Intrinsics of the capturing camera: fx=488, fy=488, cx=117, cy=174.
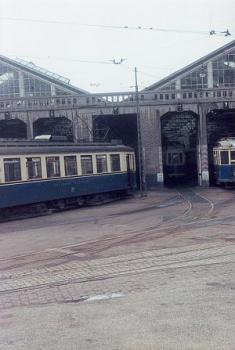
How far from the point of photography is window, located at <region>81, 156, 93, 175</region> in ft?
81.0

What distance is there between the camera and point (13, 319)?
6.90m

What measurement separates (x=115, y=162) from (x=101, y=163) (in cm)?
154

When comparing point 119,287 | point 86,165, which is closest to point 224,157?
point 86,165

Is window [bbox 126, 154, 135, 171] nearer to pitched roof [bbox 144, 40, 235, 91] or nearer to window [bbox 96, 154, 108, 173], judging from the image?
window [bbox 96, 154, 108, 173]

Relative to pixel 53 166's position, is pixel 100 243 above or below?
below

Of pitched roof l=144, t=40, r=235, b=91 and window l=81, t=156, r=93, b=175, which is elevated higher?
pitched roof l=144, t=40, r=235, b=91

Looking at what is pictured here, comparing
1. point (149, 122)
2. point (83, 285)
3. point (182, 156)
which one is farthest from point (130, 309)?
point (182, 156)

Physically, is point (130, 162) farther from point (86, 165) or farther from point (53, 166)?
point (53, 166)

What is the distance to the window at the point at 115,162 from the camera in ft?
89.4

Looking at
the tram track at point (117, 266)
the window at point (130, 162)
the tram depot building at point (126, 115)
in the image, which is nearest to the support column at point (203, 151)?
the tram depot building at point (126, 115)

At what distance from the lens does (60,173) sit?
2289cm

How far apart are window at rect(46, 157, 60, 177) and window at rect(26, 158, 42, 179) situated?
24.5 inches

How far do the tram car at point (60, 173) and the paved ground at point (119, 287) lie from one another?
424 cm

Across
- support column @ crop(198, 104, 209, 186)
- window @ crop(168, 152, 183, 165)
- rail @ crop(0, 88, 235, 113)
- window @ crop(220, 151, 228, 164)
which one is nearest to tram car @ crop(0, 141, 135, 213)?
window @ crop(220, 151, 228, 164)
